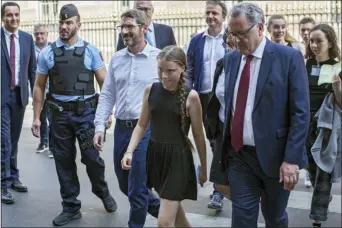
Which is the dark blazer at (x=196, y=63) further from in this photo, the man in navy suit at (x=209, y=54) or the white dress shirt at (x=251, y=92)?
the white dress shirt at (x=251, y=92)

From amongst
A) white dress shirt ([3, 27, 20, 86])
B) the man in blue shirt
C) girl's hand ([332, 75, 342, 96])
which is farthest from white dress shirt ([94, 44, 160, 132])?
the man in blue shirt

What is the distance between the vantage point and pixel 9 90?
6.81m

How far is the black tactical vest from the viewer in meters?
5.66

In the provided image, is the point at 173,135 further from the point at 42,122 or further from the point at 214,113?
the point at 42,122

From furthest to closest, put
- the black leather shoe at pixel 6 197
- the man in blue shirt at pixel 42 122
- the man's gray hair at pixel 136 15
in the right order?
1. the man in blue shirt at pixel 42 122
2. the black leather shoe at pixel 6 197
3. the man's gray hair at pixel 136 15

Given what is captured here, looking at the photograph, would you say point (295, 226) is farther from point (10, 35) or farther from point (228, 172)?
point (10, 35)

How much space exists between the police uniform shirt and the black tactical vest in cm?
4

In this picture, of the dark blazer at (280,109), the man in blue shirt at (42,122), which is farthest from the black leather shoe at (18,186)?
the dark blazer at (280,109)

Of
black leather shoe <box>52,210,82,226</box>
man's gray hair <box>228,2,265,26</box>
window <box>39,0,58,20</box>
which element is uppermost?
window <box>39,0,58,20</box>

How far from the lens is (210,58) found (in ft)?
20.2

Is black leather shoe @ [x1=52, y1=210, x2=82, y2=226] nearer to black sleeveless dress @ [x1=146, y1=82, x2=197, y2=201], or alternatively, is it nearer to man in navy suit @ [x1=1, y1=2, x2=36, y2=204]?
man in navy suit @ [x1=1, y1=2, x2=36, y2=204]

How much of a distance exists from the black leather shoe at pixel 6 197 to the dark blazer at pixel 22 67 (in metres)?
1.03

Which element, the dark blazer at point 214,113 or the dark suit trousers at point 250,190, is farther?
the dark blazer at point 214,113

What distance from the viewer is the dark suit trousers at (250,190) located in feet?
12.8
